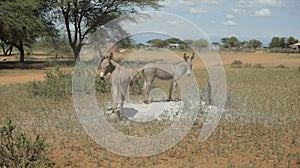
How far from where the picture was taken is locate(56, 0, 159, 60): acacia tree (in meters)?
27.4

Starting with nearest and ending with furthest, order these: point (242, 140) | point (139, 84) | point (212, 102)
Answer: point (242, 140), point (212, 102), point (139, 84)

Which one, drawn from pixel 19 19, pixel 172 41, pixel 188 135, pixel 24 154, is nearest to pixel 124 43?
pixel 172 41

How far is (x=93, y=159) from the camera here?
18.4ft

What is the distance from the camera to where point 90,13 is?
93.7ft

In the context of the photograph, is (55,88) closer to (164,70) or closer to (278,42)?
(164,70)

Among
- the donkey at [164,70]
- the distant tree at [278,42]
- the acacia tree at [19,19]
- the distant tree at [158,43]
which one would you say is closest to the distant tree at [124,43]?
the donkey at [164,70]

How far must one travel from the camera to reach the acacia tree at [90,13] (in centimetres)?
2739

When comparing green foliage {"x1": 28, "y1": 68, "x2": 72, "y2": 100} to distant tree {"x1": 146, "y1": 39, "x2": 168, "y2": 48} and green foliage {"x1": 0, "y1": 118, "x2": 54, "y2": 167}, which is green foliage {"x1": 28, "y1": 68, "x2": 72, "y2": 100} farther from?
green foliage {"x1": 0, "y1": 118, "x2": 54, "y2": 167}

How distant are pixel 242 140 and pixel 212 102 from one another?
8.36 feet

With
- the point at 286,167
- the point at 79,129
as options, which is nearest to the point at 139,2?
the point at 79,129

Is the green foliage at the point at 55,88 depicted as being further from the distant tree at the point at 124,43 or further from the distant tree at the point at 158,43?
the distant tree at the point at 158,43

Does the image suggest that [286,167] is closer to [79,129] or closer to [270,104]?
[79,129]

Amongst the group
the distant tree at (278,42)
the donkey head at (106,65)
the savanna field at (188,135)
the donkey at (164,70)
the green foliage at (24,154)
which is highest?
the distant tree at (278,42)

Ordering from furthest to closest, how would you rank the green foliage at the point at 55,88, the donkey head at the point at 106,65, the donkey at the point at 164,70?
the green foliage at the point at 55,88 → the donkey at the point at 164,70 → the donkey head at the point at 106,65
